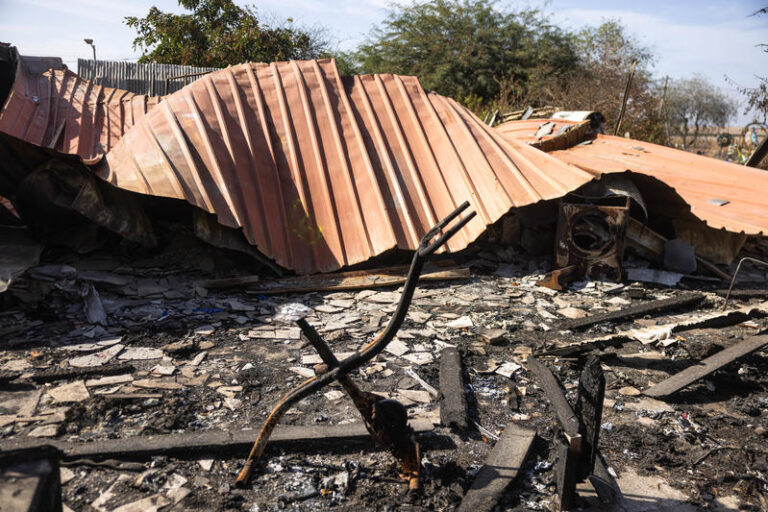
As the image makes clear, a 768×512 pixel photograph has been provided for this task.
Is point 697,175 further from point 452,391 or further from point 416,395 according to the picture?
point 416,395

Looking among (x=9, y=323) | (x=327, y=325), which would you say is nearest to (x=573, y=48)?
(x=327, y=325)

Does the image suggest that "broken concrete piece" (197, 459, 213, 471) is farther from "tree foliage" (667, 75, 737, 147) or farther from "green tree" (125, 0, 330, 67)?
"tree foliage" (667, 75, 737, 147)

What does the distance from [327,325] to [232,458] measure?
215cm

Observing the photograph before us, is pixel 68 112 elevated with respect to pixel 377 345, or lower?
elevated

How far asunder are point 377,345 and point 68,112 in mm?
7845

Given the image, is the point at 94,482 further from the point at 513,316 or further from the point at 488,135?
the point at 488,135

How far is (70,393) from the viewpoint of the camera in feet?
12.5

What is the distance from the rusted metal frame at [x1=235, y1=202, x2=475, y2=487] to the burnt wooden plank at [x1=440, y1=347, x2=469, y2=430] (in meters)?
1.11

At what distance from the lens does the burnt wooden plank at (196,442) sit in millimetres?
3076

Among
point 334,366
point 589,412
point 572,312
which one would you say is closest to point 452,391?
point 589,412

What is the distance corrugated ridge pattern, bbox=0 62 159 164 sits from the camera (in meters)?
7.53

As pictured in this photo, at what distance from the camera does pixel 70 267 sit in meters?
5.43

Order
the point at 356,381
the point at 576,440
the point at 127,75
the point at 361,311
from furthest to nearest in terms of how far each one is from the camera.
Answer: the point at 127,75 < the point at 361,311 < the point at 356,381 < the point at 576,440

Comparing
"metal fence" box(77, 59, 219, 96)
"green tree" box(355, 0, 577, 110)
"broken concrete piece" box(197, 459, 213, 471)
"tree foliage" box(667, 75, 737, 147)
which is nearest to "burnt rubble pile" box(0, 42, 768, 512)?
"broken concrete piece" box(197, 459, 213, 471)
